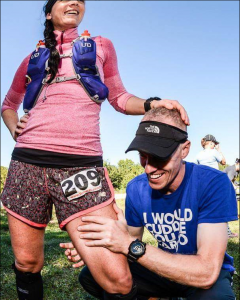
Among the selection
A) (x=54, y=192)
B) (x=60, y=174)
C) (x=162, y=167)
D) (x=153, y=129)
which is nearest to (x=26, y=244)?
(x=54, y=192)

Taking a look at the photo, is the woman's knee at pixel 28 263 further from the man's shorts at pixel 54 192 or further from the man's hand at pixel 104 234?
the man's hand at pixel 104 234

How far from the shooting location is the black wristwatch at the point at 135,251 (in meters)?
2.09

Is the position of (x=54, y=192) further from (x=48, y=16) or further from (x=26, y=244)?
(x=48, y=16)

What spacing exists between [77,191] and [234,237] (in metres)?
7.28

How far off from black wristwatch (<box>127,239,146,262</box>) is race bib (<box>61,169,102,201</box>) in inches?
16.5

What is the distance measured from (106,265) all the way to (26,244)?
635 millimetres

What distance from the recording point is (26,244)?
232 centimetres

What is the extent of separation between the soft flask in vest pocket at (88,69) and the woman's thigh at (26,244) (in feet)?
3.31

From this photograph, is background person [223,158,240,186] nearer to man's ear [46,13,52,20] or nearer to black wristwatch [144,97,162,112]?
black wristwatch [144,97,162,112]

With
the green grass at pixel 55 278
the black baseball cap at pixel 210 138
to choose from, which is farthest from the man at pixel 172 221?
the black baseball cap at pixel 210 138

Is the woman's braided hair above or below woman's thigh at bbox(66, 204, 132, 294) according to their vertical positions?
above

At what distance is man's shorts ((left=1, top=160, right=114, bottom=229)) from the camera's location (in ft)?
6.98

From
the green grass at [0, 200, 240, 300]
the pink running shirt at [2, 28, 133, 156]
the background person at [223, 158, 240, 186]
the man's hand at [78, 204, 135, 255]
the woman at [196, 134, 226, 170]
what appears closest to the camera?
the man's hand at [78, 204, 135, 255]

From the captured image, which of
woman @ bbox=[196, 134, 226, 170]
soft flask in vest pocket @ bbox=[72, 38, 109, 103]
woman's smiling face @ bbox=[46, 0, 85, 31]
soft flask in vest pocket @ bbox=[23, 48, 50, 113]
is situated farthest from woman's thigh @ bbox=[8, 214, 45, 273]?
woman @ bbox=[196, 134, 226, 170]
